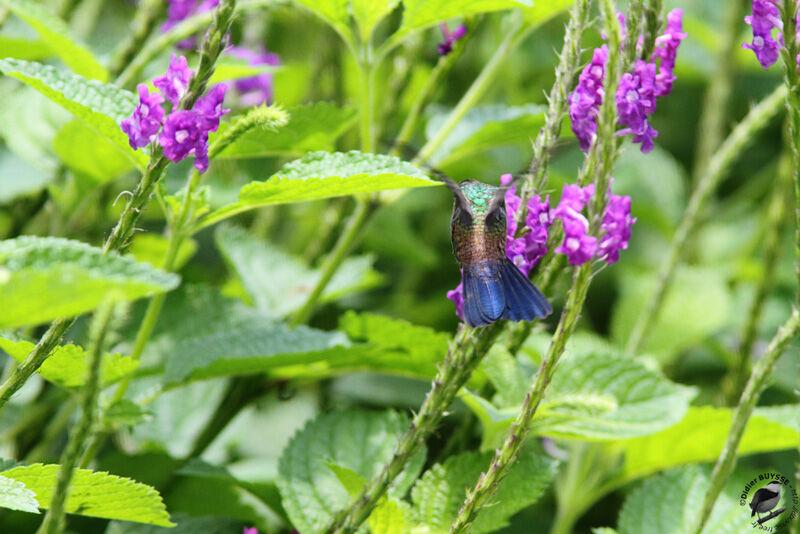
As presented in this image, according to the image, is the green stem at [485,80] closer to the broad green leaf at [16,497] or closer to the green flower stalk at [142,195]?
the green flower stalk at [142,195]

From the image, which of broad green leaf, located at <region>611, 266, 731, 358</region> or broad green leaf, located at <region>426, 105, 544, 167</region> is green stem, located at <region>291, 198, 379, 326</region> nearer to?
broad green leaf, located at <region>426, 105, 544, 167</region>

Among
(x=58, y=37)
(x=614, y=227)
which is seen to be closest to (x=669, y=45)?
(x=614, y=227)

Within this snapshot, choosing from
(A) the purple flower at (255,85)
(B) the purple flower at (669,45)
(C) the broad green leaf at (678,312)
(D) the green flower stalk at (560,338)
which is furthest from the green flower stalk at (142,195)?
(C) the broad green leaf at (678,312)

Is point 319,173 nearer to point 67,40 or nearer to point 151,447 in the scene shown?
point 67,40

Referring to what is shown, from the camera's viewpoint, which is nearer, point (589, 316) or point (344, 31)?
point (344, 31)

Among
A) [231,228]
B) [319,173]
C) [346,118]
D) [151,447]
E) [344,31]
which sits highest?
[344,31]

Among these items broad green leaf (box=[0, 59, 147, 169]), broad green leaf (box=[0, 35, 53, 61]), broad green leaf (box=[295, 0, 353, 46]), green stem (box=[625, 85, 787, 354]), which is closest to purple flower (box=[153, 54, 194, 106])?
broad green leaf (box=[0, 59, 147, 169])

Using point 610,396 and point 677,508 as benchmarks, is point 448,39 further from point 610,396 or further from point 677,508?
point 677,508

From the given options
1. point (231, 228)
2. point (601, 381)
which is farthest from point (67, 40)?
point (601, 381)
